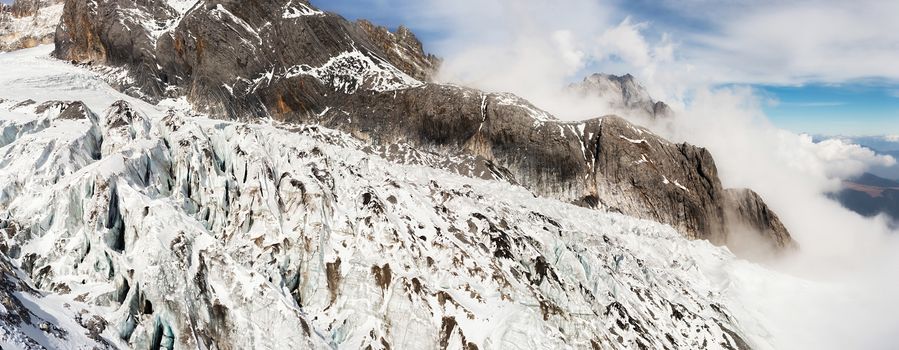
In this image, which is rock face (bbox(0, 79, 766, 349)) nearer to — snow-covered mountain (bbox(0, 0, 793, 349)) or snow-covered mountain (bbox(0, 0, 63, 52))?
snow-covered mountain (bbox(0, 0, 793, 349))

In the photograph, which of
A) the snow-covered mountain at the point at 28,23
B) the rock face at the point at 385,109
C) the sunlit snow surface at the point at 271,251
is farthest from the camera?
the snow-covered mountain at the point at 28,23

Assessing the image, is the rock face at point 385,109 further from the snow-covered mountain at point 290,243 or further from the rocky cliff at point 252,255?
the rocky cliff at point 252,255

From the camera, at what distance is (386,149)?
99.7m

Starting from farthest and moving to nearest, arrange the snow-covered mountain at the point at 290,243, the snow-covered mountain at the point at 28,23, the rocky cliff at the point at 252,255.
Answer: the snow-covered mountain at the point at 28,23 < the snow-covered mountain at the point at 290,243 < the rocky cliff at the point at 252,255

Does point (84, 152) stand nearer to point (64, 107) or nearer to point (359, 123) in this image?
point (64, 107)

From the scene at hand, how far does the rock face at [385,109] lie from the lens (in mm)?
105812

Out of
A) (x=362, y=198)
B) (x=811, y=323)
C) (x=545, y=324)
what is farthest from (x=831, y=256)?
(x=362, y=198)

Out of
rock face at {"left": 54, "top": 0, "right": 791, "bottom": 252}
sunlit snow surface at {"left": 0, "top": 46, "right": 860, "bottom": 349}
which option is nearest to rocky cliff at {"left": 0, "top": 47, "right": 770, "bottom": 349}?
sunlit snow surface at {"left": 0, "top": 46, "right": 860, "bottom": 349}

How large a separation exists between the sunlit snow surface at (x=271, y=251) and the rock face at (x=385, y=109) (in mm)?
42380

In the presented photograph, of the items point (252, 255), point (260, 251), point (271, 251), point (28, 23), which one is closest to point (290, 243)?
point (271, 251)

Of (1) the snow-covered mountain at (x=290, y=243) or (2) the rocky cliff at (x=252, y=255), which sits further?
(1) the snow-covered mountain at (x=290, y=243)

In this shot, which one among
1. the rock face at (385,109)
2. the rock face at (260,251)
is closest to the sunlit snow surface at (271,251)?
the rock face at (260,251)

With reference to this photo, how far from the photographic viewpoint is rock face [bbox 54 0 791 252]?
347 ft

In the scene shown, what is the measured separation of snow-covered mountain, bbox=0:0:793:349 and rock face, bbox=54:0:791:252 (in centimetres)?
104
